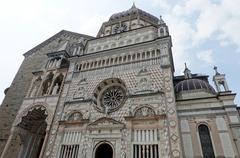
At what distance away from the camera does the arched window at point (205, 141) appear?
1088 cm

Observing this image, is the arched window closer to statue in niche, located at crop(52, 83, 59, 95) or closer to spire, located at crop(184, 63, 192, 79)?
spire, located at crop(184, 63, 192, 79)

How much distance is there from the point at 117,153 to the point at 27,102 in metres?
11.1

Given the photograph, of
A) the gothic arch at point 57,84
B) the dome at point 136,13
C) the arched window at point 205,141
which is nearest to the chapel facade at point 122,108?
the arched window at point 205,141

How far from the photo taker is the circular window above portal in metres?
14.2

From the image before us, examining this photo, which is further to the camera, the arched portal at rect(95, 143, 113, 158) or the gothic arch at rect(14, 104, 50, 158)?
the gothic arch at rect(14, 104, 50, 158)

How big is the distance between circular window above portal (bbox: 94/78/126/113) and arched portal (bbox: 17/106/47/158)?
549cm

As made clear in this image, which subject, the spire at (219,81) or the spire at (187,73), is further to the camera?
the spire at (187,73)

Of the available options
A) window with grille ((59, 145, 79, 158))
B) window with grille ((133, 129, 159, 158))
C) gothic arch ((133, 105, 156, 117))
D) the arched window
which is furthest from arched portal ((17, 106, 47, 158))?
the arched window

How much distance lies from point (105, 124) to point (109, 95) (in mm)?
2991

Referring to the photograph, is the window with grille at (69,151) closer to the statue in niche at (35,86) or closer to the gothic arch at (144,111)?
the gothic arch at (144,111)

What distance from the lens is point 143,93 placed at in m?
13.3

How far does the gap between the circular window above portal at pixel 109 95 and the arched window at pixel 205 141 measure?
5.87m

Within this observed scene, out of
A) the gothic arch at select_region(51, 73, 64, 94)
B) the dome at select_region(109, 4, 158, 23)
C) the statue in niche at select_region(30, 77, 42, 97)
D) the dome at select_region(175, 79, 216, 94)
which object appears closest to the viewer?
the dome at select_region(175, 79, 216, 94)

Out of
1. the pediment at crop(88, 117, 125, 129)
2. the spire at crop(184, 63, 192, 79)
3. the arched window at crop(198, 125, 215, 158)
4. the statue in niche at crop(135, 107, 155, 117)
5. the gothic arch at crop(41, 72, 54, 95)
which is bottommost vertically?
the arched window at crop(198, 125, 215, 158)
